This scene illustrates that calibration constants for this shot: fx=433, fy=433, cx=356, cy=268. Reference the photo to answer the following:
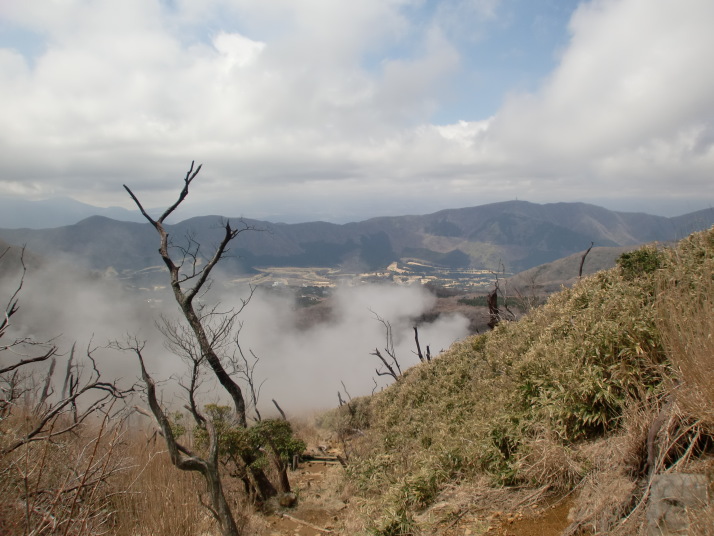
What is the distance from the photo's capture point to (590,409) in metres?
5.00

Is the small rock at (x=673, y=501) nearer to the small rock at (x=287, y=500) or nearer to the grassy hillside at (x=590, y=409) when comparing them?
the grassy hillside at (x=590, y=409)

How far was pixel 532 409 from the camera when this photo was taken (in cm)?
576

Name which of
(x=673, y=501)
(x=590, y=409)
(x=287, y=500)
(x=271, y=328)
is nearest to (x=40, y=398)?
(x=287, y=500)

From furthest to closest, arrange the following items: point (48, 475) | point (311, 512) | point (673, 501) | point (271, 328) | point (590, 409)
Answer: point (271, 328) < point (311, 512) < point (48, 475) < point (590, 409) < point (673, 501)

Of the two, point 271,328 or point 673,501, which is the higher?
point 673,501

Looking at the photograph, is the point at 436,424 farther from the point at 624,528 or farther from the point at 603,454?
the point at 624,528

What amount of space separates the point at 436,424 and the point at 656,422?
5238 mm

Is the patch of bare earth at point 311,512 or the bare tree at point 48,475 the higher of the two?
the bare tree at point 48,475

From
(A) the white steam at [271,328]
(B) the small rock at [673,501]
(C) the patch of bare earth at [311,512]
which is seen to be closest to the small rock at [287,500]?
(C) the patch of bare earth at [311,512]

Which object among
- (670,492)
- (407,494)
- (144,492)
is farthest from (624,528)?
(144,492)

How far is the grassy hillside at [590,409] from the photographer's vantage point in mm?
3635

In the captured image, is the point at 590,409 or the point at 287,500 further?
the point at 287,500

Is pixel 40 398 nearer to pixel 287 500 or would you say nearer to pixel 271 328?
pixel 287 500

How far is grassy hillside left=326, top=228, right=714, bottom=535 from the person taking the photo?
3635 mm
